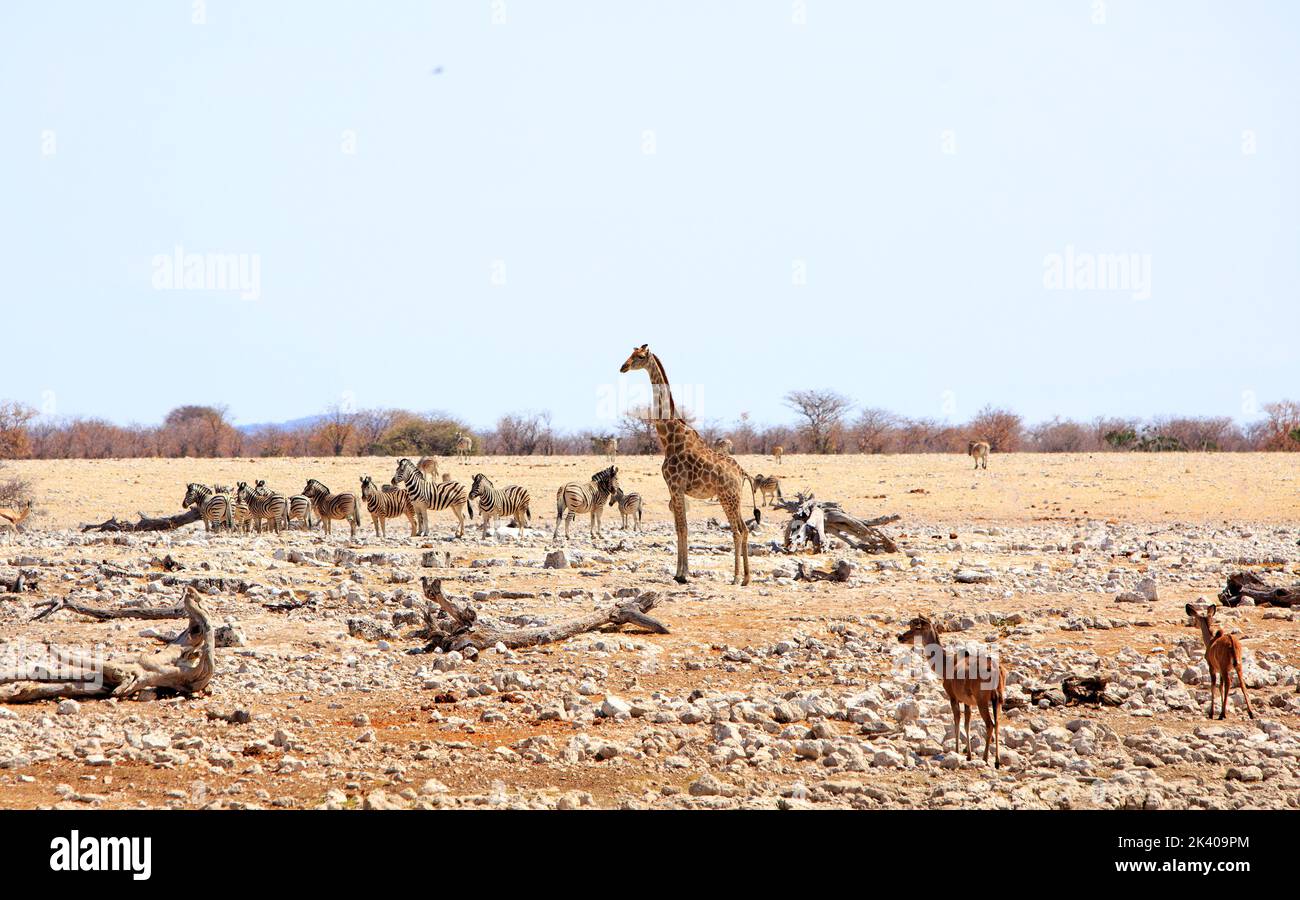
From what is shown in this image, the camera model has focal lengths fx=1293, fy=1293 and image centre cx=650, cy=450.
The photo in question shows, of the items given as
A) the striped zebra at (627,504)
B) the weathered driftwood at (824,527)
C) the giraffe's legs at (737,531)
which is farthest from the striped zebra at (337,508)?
the giraffe's legs at (737,531)

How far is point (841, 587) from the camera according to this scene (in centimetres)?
1392

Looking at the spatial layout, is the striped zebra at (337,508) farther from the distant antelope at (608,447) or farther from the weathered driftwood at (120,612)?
the distant antelope at (608,447)

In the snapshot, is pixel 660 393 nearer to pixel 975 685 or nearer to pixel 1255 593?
pixel 1255 593

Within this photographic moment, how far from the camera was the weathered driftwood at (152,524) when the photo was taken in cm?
2117

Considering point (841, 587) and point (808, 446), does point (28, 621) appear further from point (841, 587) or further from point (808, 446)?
point (808, 446)

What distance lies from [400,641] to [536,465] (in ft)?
91.1

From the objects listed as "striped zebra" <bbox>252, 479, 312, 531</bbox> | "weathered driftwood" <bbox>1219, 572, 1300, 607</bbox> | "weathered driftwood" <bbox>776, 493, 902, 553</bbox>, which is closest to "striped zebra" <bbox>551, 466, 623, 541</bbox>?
"weathered driftwood" <bbox>776, 493, 902, 553</bbox>

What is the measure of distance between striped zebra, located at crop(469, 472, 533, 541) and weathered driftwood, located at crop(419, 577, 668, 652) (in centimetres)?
1052

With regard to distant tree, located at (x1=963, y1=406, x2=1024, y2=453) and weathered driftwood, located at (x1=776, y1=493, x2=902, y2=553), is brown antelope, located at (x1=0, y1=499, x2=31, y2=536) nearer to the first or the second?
weathered driftwood, located at (x1=776, y1=493, x2=902, y2=553)

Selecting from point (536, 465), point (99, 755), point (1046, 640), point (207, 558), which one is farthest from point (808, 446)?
point (99, 755)

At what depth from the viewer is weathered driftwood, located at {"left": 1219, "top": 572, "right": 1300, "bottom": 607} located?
1225cm

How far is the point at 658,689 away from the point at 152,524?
1570 cm
